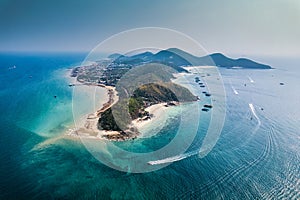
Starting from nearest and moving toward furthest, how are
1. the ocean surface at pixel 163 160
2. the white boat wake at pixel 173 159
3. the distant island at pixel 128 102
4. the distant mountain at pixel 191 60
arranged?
the ocean surface at pixel 163 160, the white boat wake at pixel 173 159, the distant island at pixel 128 102, the distant mountain at pixel 191 60

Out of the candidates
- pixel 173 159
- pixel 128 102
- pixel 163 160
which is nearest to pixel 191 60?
pixel 128 102

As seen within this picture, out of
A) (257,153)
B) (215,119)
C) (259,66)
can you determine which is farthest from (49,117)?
(259,66)

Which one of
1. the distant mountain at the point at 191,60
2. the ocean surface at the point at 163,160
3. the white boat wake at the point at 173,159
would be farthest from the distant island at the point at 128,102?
the distant mountain at the point at 191,60

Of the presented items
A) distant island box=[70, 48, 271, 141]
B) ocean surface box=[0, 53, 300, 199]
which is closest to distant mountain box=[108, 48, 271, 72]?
distant island box=[70, 48, 271, 141]

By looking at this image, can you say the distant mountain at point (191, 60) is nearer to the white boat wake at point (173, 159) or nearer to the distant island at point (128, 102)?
the distant island at point (128, 102)

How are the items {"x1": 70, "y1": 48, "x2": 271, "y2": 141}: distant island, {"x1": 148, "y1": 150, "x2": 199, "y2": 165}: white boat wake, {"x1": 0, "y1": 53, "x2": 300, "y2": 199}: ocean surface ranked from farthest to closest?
{"x1": 70, "y1": 48, "x2": 271, "y2": 141}: distant island < {"x1": 148, "y1": 150, "x2": 199, "y2": 165}: white boat wake < {"x1": 0, "y1": 53, "x2": 300, "y2": 199}: ocean surface

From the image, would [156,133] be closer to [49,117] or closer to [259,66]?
[49,117]

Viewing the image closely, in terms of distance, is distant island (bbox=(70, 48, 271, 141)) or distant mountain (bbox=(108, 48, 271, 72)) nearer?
distant island (bbox=(70, 48, 271, 141))

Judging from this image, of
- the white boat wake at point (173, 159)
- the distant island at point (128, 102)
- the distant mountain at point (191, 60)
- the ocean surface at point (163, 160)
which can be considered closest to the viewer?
the ocean surface at point (163, 160)

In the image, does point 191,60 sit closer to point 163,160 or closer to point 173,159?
point 173,159

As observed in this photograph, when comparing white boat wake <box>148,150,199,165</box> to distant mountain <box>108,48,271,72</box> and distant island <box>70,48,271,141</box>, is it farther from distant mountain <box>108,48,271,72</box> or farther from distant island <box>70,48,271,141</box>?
distant mountain <box>108,48,271,72</box>

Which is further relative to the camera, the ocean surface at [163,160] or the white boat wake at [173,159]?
the white boat wake at [173,159]
